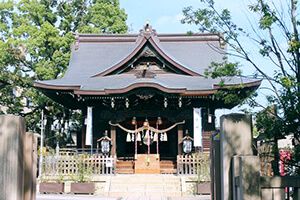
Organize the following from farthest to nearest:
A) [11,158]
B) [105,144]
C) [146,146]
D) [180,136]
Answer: [146,146], [180,136], [105,144], [11,158]

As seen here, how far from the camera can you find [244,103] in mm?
5664

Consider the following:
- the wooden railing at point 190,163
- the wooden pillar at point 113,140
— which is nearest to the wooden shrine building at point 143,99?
the wooden pillar at point 113,140

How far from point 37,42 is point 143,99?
12800mm

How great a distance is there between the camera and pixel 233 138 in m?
4.70

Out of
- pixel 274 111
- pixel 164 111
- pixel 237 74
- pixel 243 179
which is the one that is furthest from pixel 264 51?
pixel 164 111

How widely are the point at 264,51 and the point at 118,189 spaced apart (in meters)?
13.7

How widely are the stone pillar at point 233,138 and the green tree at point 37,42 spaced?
26617 mm

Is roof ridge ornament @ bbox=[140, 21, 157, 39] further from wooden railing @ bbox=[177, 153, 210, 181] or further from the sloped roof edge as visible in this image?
wooden railing @ bbox=[177, 153, 210, 181]

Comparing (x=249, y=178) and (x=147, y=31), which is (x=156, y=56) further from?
(x=249, y=178)

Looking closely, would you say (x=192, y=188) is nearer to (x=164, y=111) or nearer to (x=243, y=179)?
(x=164, y=111)

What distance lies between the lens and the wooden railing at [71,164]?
18.8 metres

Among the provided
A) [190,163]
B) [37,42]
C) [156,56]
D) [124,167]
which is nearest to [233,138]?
[190,163]

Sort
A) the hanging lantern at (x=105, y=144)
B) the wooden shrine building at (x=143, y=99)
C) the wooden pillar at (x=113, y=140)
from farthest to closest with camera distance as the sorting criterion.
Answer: the wooden pillar at (x=113, y=140) → the hanging lantern at (x=105, y=144) → the wooden shrine building at (x=143, y=99)

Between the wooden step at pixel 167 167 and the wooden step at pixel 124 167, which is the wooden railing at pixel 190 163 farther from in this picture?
the wooden step at pixel 124 167
